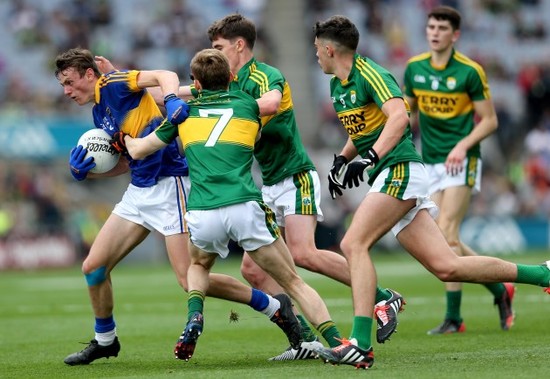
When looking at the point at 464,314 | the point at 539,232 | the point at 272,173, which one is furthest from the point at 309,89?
the point at 272,173

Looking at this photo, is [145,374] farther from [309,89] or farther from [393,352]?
[309,89]

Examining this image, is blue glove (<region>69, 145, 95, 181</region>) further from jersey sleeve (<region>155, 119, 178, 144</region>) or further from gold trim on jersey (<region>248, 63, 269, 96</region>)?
gold trim on jersey (<region>248, 63, 269, 96</region>)

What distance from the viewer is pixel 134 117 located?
870cm

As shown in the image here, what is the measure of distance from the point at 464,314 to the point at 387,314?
13.6 ft

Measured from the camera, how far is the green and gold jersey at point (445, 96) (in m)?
11.0

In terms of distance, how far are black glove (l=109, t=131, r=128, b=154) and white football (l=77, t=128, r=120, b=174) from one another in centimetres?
3

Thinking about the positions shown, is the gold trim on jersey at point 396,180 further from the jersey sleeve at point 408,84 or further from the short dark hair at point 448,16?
the short dark hair at point 448,16

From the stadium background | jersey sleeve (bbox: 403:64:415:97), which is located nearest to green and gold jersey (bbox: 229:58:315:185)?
Answer: jersey sleeve (bbox: 403:64:415:97)

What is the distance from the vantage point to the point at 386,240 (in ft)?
83.7

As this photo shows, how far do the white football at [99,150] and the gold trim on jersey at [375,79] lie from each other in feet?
6.82

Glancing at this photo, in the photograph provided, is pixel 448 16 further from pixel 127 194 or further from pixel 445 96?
pixel 127 194

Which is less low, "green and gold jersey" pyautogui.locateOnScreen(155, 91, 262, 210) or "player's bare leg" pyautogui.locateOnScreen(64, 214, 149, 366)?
"green and gold jersey" pyautogui.locateOnScreen(155, 91, 262, 210)

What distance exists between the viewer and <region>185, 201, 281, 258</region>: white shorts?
759 centimetres

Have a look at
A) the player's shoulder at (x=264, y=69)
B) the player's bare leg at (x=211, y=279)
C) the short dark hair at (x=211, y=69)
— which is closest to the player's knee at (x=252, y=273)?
the player's bare leg at (x=211, y=279)
